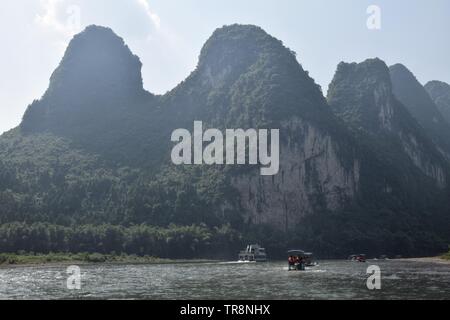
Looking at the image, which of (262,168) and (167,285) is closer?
(167,285)

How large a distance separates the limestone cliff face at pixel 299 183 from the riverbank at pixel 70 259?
46.3 metres

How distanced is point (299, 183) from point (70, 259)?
7969 cm

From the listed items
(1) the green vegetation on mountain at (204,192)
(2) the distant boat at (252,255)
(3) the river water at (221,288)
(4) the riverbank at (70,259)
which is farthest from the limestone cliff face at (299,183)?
(3) the river water at (221,288)

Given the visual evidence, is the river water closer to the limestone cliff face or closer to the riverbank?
the riverbank

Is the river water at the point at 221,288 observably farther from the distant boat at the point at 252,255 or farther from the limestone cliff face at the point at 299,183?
the limestone cliff face at the point at 299,183

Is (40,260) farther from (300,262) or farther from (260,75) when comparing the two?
(260,75)

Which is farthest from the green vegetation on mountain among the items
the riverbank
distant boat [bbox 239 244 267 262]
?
distant boat [bbox 239 244 267 262]

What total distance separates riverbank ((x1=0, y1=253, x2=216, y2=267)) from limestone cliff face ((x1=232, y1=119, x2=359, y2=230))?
46.3m

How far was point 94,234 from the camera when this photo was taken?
405ft

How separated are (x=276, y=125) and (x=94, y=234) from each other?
72.2 m

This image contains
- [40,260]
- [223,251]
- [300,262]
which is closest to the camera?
[300,262]

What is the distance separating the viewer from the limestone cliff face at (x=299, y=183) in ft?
532

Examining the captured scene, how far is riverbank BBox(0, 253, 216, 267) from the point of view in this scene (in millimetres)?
102000
